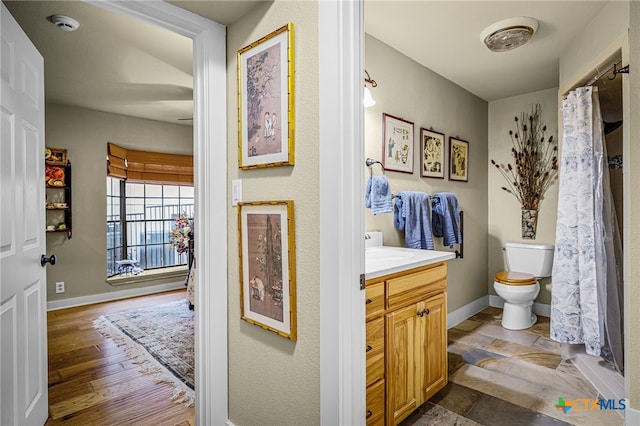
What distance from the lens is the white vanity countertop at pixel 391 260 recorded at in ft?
5.39

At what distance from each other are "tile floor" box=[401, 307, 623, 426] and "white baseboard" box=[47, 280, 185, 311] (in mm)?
3738

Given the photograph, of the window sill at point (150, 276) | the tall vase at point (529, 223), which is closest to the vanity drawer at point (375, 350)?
the tall vase at point (529, 223)

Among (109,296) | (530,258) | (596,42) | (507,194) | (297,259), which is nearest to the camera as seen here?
(297,259)

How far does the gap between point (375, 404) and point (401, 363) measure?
9.6 inches

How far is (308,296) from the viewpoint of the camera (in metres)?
1.38

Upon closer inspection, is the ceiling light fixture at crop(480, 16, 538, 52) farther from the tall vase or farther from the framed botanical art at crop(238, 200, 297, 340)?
the framed botanical art at crop(238, 200, 297, 340)

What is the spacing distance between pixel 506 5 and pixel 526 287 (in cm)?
225

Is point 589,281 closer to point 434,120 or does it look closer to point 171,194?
point 434,120

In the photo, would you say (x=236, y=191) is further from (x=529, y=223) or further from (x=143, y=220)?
(x=143, y=220)

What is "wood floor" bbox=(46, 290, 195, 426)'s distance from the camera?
6.61 feet

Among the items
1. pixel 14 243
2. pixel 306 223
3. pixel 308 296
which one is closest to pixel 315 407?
pixel 308 296

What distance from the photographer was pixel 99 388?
2.33 metres

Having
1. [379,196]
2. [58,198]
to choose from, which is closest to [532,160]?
[379,196]

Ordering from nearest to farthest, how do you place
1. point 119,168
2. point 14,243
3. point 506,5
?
point 14,243 → point 506,5 → point 119,168
